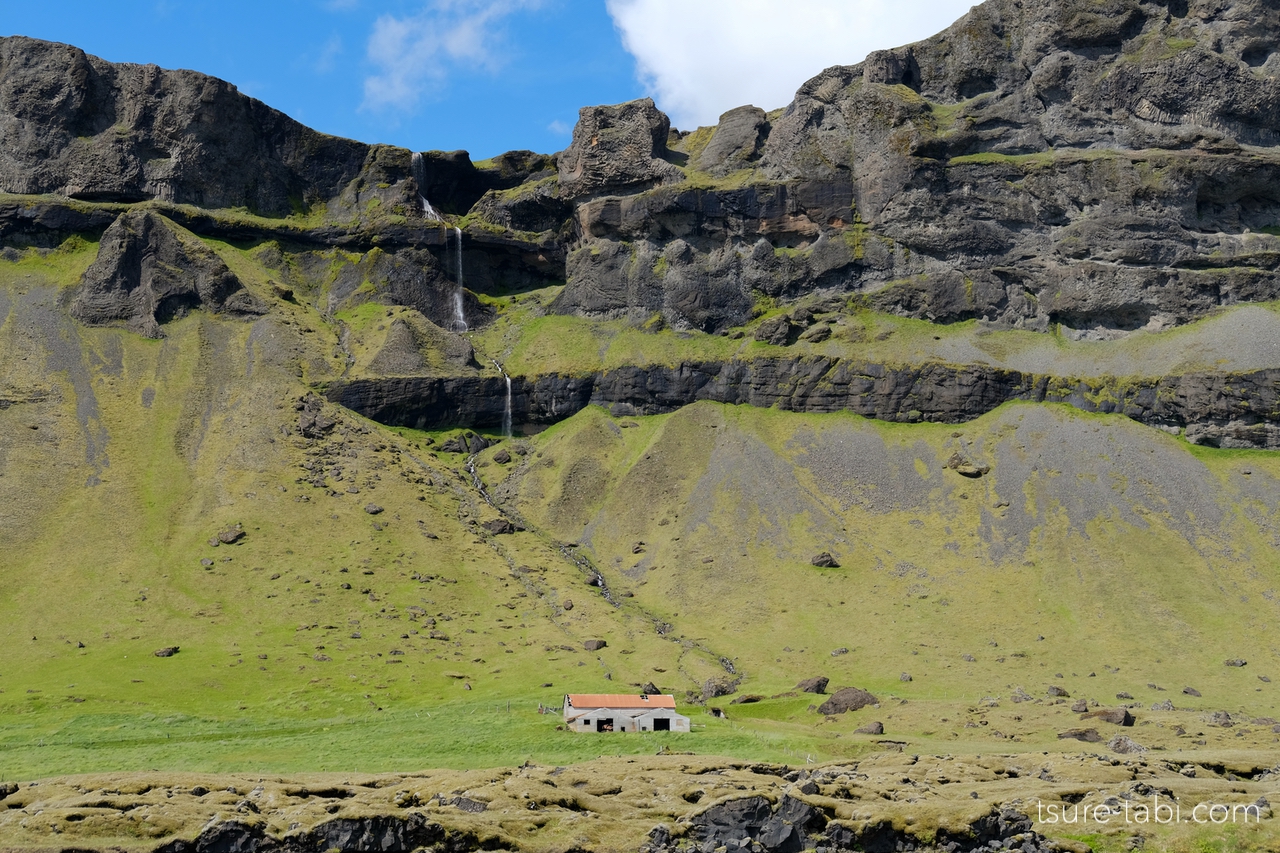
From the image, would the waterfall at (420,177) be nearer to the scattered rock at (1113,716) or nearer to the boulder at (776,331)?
the boulder at (776,331)

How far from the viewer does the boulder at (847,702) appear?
7625 cm

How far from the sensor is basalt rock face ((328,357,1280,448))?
115125mm

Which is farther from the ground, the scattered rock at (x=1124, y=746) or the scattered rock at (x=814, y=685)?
the scattered rock at (x=814, y=685)

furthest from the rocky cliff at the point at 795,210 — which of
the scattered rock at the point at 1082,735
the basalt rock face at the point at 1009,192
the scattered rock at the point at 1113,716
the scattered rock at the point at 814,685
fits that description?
the scattered rock at the point at 1082,735

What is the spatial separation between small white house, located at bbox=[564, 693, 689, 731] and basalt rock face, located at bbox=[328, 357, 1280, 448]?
64.7 meters

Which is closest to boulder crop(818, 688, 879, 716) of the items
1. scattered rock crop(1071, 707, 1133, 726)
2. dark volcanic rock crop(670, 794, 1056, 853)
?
scattered rock crop(1071, 707, 1133, 726)

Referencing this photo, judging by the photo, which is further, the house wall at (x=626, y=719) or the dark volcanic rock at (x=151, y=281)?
the dark volcanic rock at (x=151, y=281)

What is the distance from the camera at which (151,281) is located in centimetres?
13725

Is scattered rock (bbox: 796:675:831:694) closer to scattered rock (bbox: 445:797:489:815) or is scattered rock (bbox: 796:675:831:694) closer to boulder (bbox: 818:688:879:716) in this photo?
boulder (bbox: 818:688:879:716)

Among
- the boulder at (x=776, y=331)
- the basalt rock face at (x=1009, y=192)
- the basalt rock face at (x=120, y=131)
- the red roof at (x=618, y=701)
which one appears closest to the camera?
the red roof at (x=618, y=701)

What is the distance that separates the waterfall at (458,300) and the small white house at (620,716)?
298 ft

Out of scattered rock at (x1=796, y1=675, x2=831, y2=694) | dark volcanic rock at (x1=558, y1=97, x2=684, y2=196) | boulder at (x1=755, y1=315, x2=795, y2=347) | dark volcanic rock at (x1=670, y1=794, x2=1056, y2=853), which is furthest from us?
dark volcanic rock at (x1=558, y1=97, x2=684, y2=196)

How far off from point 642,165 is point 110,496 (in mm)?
81381

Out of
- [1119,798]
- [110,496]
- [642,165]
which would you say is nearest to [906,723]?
[1119,798]
